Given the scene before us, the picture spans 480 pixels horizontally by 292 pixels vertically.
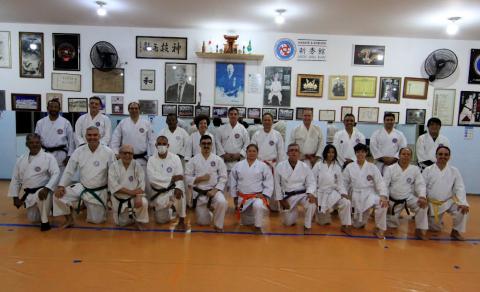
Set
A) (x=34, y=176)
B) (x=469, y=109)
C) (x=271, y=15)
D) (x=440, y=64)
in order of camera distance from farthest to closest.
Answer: (x=469, y=109)
(x=440, y=64)
(x=271, y=15)
(x=34, y=176)

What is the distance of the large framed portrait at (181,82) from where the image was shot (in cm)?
644

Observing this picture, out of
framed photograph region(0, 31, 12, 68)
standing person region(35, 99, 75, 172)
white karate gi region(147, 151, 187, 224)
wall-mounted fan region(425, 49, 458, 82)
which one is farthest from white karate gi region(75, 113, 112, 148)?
wall-mounted fan region(425, 49, 458, 82)

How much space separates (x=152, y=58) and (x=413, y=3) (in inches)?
176

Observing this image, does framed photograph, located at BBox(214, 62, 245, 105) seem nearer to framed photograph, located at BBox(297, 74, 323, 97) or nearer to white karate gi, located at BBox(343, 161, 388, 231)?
framed photograph, located at BBox(297, 74, 323, 97)

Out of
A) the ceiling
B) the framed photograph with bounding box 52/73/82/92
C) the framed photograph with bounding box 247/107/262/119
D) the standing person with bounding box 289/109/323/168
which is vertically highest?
the ceiling

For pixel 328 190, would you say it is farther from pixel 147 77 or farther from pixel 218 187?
pixel 147 77

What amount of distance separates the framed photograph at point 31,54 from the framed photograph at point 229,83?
11.1 ft

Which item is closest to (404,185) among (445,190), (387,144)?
(445,190)

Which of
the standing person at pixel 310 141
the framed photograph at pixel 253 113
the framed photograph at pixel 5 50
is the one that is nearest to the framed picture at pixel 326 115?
the framed photograph at pixel 253 113

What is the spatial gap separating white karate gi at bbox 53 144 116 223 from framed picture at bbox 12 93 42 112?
10.2 ft

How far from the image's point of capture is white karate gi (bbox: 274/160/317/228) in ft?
13.9

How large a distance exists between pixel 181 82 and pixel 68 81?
2161 mm

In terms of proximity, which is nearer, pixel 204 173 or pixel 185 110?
pixel 204 173

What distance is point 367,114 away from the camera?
21.5ft
